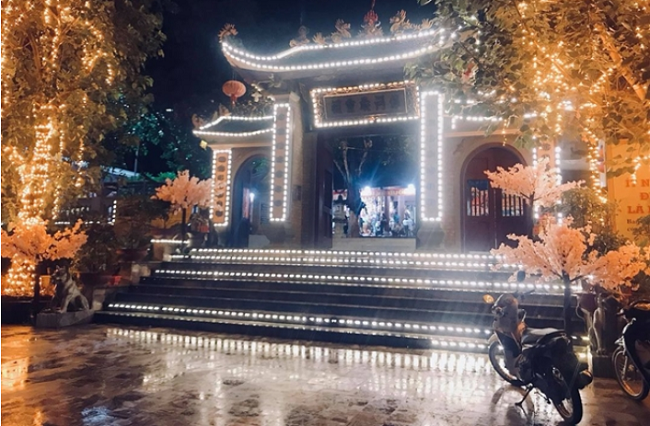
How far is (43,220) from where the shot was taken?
9.51 meters

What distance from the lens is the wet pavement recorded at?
3.80 m

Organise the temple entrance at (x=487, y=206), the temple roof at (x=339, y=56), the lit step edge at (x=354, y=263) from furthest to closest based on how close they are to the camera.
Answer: the temple entrance at (x=487, y=206)
the temple roof at (x=339, y=56)
the lit step edge at (x=354, y=263)

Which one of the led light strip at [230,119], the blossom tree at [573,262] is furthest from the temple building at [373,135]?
the blossom tree at [573,262]

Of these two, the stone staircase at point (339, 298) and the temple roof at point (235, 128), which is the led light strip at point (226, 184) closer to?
the temple roof at point (235, 128)

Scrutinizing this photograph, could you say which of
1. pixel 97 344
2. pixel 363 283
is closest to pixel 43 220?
pixel 97 344

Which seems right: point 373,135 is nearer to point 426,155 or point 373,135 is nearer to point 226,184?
point 426,155

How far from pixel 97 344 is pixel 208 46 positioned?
49.3 feet

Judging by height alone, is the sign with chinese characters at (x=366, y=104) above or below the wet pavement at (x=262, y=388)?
above

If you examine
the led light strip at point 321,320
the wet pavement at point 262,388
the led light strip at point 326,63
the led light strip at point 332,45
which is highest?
the led light strip at point 332,45

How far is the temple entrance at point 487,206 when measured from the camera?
39.7ft

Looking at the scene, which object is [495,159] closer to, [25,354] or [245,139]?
[245,139]

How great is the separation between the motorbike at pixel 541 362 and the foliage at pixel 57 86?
8.12 m

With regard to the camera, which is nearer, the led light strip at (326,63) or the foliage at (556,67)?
the foliage at (556,67)

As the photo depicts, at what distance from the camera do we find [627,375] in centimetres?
468
